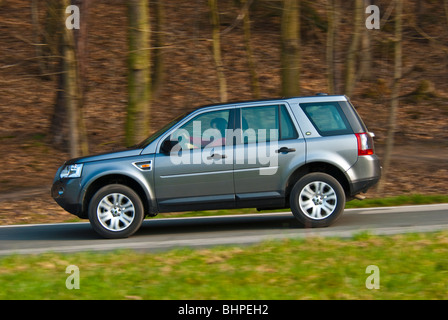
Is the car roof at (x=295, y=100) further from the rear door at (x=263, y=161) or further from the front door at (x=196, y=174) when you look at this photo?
the front door at (x=196, y=174)

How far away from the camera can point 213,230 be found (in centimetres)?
954

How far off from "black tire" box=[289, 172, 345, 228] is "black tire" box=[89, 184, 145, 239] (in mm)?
2210

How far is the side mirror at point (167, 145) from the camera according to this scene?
9.00 metres

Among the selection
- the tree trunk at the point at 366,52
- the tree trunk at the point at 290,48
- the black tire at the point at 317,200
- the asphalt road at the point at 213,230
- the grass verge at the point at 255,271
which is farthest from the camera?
the tree trunk at the point at 366,52

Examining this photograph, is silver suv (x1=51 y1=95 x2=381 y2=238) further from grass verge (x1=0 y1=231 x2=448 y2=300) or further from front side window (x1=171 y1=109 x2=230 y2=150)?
grass verge (x1=0 y1=231 x2=448 y2=300)

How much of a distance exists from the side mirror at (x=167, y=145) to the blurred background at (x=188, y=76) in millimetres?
3729

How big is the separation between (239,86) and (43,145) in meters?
7.99

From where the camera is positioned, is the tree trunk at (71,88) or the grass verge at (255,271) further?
the tree trunk at (71,88)

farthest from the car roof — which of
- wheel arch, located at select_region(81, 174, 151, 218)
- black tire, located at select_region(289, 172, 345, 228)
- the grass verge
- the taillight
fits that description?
the grass verge

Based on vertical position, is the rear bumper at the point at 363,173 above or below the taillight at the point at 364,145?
below

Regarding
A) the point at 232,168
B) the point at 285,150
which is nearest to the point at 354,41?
the point at 285,150

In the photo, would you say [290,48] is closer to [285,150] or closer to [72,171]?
[285,150]

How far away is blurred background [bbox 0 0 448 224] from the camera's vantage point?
13.6 metres

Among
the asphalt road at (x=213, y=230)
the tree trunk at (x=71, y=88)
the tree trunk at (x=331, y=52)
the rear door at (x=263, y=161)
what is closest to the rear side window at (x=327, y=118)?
the rear door at (x=263, y=161)
